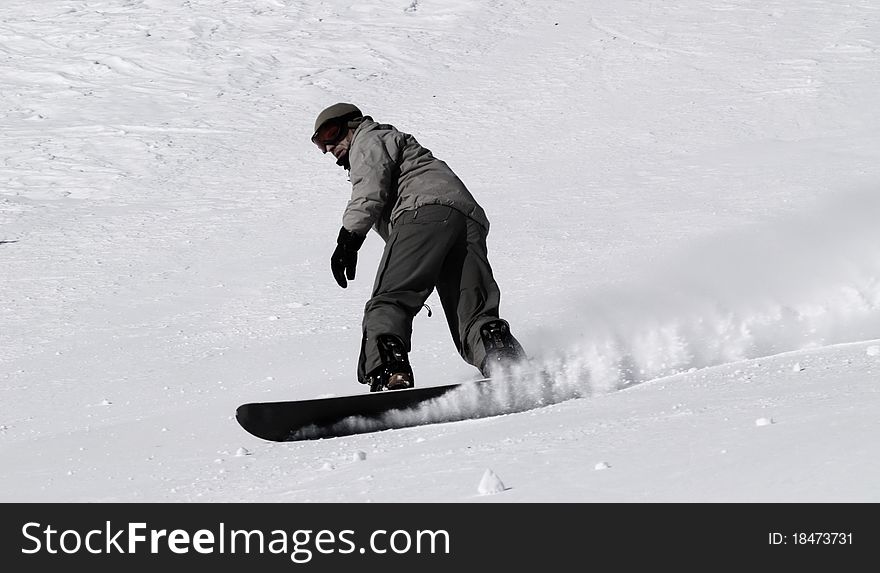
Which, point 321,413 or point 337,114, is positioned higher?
point 337,114

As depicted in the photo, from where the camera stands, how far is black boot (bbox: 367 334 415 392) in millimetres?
5047

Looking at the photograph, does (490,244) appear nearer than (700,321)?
No

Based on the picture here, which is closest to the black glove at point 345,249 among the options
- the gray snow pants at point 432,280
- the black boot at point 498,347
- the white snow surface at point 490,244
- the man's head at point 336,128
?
the gray snow pants at point 432,280

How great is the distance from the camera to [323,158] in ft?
42.3

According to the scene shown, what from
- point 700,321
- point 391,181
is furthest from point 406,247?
point 700,321

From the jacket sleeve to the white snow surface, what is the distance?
0.96 m

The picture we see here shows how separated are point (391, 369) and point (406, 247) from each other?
0.59 m

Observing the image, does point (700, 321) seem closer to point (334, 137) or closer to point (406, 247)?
point (406, 247)

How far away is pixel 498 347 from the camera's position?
5215 mm

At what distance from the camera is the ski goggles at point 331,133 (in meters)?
5.41

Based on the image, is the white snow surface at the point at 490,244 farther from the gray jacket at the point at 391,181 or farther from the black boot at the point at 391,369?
the gray jacket at the point at 391,181

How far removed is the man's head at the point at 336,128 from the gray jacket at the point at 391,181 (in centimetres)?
5
